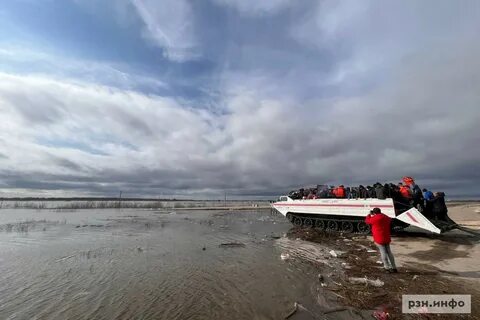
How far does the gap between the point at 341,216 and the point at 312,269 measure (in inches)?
399

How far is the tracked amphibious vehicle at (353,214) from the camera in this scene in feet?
47.4

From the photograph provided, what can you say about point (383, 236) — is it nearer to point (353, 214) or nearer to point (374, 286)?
point (374, 286)

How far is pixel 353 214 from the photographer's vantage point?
60.6 feet

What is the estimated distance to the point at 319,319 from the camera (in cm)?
614

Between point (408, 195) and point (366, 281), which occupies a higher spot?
point (408, 195)

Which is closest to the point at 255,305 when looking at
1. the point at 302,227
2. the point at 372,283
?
the point at 372,283

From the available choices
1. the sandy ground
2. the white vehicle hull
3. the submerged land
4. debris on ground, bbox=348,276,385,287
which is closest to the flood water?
the submerged land

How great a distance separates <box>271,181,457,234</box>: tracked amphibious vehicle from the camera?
47.4 feet

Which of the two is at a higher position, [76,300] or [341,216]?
[341,216]

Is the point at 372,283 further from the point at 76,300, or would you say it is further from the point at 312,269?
the point at 76,300

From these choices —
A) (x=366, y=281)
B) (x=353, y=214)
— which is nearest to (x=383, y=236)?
(x=366, y=281)

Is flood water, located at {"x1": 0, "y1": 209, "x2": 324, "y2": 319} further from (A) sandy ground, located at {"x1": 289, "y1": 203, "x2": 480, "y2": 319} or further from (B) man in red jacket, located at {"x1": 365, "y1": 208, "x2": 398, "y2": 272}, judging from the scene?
(B) man in red jacket, located at {"x1": 365, "y1": 208, "x2": 398, "y2": 272}

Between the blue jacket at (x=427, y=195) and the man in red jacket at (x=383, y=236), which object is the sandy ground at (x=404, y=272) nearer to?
the man in red jacket at (x=383, y=236)

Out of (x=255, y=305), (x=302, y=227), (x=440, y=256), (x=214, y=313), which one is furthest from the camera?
(x=302, y=227)
